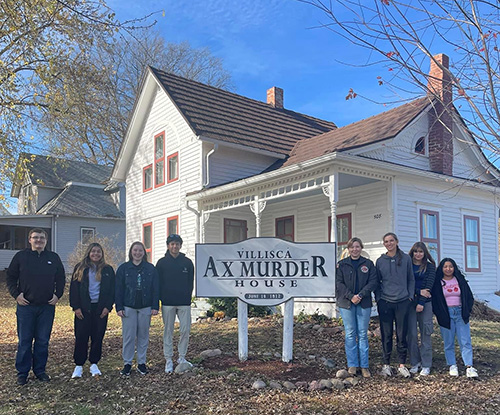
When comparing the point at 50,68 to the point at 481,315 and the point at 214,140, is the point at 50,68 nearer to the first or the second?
the point at 214,140

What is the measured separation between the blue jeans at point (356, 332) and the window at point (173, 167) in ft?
34.4

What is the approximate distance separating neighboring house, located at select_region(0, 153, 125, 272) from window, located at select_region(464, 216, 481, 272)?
16.4 metres

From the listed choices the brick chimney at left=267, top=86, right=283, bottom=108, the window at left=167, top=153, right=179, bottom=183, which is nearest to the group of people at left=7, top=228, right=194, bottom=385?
the window at left=167, top=153, right=179, bottom=183

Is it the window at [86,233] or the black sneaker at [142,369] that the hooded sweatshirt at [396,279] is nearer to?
the black sneaker at [142,369]

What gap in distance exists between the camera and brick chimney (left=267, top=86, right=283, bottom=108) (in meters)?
19.3

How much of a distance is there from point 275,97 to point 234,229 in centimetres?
677

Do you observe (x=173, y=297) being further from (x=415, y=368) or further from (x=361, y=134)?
(x=361, y=134)

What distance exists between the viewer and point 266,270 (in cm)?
676

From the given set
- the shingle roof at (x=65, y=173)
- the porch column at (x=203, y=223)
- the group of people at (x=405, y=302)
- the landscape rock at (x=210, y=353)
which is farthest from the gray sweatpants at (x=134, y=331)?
the shingle roof at (x=65, y=173)

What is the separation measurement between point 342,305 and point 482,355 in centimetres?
292

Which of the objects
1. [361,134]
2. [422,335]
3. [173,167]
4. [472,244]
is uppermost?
[361,134]

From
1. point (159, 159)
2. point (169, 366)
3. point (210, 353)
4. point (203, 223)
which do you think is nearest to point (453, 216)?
point (203, 223)

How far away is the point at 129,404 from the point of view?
502 centimetres

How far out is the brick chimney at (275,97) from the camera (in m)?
19.3
